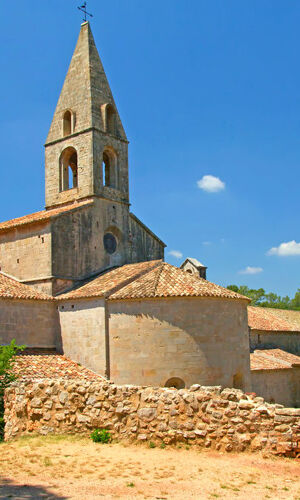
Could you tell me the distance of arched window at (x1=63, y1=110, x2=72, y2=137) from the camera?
2709cm

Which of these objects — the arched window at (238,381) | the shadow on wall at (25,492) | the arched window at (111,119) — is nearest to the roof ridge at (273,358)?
the arched window at (238,381)

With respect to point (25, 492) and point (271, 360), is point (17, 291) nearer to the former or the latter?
point (25, 492)

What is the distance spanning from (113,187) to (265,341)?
Answer: 50.6 ft

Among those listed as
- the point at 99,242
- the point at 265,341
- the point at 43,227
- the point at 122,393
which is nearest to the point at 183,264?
the point at 265,341

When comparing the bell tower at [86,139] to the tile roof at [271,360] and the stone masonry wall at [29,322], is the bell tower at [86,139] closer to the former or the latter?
the stone masonry wall at [29,322]

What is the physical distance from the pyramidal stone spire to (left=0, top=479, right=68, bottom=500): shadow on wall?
68.2 ft

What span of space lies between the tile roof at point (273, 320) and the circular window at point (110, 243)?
11.5 metres

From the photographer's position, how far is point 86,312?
20.6m

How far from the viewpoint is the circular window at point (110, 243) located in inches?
999

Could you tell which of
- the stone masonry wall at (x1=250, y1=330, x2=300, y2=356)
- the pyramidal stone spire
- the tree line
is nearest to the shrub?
the pyramidal stone spire

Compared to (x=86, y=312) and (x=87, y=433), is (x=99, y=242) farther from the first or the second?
(x=87, y=433)

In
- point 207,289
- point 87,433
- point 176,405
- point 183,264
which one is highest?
point 183,264

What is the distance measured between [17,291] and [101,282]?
368cm

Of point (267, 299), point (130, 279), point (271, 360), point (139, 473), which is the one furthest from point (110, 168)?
point (267, 299)
